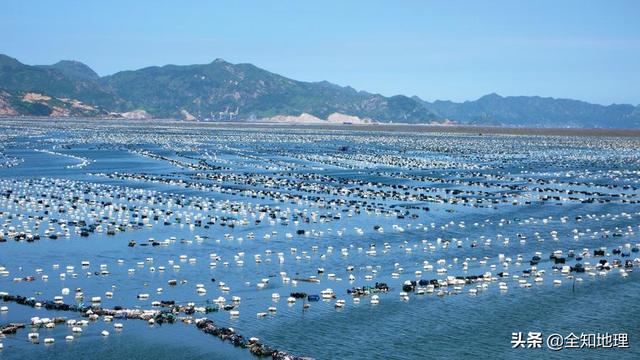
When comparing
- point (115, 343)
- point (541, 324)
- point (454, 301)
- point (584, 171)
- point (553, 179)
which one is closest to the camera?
point (115, 343)

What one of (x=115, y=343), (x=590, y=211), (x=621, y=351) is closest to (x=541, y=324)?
(x=621, y=351)

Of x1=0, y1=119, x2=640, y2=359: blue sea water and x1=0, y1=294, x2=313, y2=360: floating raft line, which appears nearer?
x1=0, y1=294, x2=313, y2=360: floating raft line

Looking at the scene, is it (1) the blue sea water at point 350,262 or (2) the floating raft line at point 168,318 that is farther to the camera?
(1) the blue sea water at point 350,262

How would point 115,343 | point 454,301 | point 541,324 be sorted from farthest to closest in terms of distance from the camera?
point 454,301 < point 541,324 < point 115,343

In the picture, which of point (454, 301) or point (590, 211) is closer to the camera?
point (454, 301)

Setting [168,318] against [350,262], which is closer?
[168,318]

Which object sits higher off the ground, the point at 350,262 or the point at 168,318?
the point at 350,262

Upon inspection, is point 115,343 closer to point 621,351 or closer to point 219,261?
point 219,261
